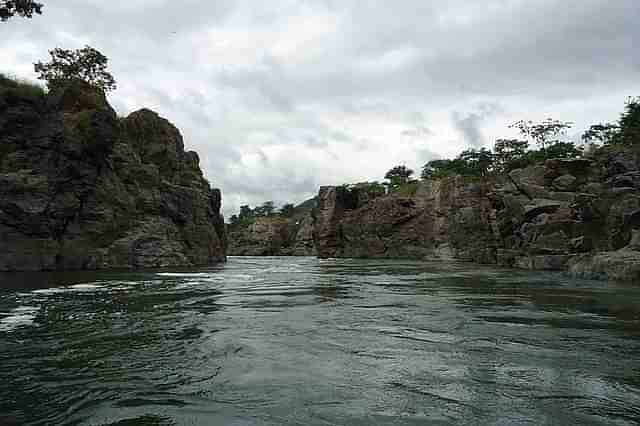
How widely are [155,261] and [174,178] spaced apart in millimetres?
12350

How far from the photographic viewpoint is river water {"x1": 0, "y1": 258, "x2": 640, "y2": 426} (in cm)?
355

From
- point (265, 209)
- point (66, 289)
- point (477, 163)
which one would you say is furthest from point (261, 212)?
point (66, 289)

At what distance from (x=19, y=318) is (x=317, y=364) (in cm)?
571

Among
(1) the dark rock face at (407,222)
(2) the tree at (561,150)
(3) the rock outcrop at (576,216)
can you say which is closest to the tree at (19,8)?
(3) the rock outcrop at (576,216)

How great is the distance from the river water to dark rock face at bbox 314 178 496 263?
A: 130 feet

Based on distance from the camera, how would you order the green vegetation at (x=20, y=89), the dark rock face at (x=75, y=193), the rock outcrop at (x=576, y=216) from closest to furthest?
the rock outcrop at (x=576, y=216), the dark rock face at (x=75, y=193), the green vegetation at (x=20, y=89)

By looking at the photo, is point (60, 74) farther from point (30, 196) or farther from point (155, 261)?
point (155, 261)

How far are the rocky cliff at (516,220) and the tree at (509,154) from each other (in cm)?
587

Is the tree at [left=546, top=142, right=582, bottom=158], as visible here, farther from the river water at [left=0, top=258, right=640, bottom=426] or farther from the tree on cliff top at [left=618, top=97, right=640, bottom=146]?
the river water at [left=0, top=258, right=640, bottom=426]

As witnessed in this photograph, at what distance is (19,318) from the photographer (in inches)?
309

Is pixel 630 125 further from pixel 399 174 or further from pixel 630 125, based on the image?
pixel 399 174

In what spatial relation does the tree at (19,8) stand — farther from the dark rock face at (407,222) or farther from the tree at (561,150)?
the tree at (561,150)

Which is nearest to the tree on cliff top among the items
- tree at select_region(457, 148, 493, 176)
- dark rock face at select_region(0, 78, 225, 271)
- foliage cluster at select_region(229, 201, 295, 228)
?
tree at select_region(457, 148, 493, 176)

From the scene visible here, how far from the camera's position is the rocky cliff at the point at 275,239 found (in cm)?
8719
